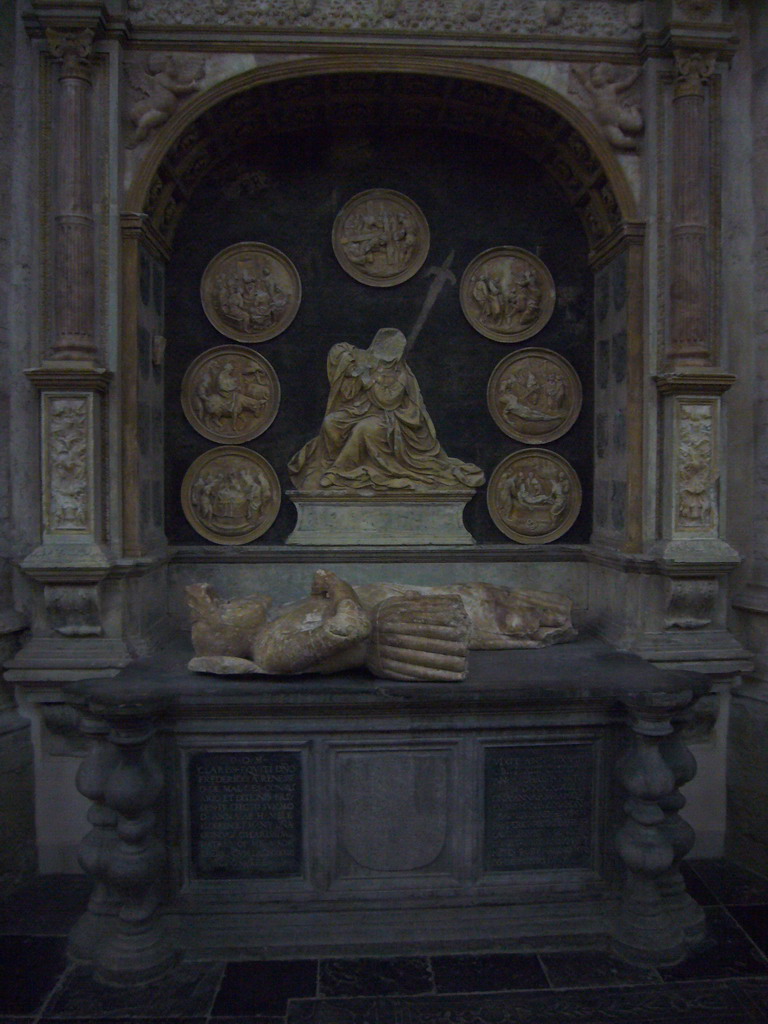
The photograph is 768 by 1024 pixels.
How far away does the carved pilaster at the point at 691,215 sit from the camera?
531cm

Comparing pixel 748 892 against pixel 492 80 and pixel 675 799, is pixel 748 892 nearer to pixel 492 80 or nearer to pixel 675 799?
pixel 675 799

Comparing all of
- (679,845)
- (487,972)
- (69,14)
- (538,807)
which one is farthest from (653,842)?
(69,14)

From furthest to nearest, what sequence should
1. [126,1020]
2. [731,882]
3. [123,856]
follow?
[731,882] → [123,856] → [126,1020]

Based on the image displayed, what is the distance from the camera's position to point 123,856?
4250mm

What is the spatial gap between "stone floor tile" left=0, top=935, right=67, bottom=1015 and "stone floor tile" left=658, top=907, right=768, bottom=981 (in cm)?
327

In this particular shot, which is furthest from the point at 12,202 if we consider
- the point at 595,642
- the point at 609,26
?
the point at 595,642

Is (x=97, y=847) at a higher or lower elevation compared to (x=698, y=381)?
lower

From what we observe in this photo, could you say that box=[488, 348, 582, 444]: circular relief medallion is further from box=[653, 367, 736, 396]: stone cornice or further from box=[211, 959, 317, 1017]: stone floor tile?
box=[211, 959, 317, 1017]: stone floor tile

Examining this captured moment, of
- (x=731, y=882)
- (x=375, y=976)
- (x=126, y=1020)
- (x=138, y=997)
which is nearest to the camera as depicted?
(x=126, y=1020)

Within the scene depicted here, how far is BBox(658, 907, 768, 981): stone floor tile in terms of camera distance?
4.14 meters

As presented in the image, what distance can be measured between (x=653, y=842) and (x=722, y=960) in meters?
0.71

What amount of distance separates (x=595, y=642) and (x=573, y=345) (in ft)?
7.98

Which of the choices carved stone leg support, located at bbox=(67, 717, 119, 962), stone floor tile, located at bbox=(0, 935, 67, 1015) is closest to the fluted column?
carved stone leg support, located at bbox=(67, 717, 119, 962)

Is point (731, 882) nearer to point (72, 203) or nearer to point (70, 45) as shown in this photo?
point (72, 203)
